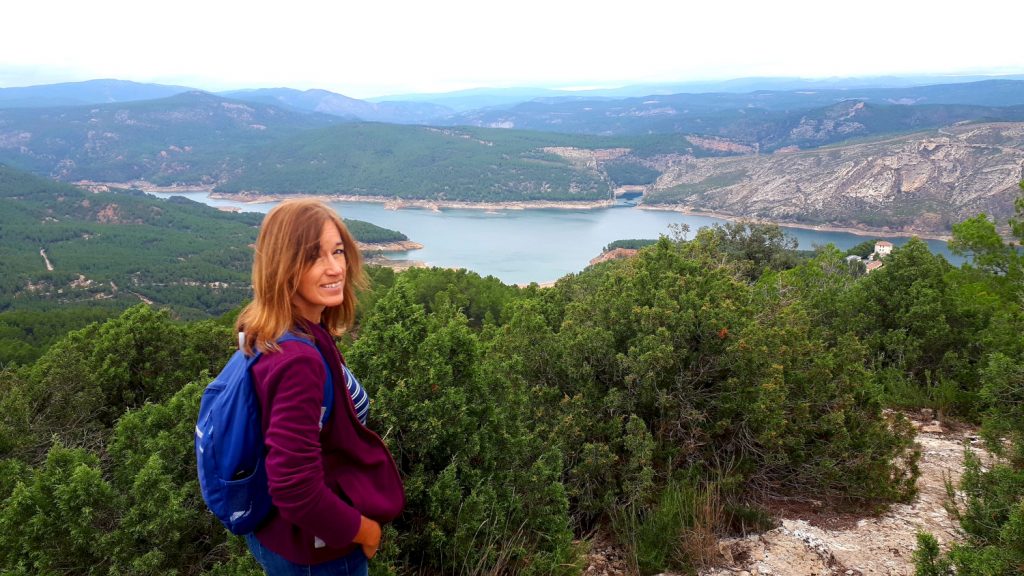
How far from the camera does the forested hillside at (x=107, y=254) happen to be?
4984cm

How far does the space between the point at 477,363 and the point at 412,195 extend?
123 metres

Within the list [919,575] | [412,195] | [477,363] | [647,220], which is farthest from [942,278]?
[412,195]

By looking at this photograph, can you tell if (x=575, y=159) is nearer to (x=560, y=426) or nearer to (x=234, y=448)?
(x=560, y=426)

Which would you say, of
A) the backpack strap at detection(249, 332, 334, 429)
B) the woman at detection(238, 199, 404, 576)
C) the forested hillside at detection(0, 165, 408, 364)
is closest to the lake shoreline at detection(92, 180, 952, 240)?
the forested hillside at detection(0, 165, 408, 364)

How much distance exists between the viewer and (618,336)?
4977 mm

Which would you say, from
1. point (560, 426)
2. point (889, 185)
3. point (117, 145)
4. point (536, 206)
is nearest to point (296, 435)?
point (560, 426)

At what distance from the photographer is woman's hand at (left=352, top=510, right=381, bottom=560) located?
1620 millimetres

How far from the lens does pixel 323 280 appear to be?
168 centimetres

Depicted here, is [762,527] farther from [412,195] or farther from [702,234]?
[412,195]

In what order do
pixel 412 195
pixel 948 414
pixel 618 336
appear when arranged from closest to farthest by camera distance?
pixel 618 336 → pixel 948 414 → pixel 412 195

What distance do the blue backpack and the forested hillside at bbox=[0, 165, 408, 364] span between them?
27811 mm

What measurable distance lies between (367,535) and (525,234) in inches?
3276

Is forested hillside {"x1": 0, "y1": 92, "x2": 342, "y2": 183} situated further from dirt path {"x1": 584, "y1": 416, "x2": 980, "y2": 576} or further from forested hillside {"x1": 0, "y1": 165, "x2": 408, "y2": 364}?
dirt path {"x1": 584, "y1": 416, "x2": 980, "y2": 576}

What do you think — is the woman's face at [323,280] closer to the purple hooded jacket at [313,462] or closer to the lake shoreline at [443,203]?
the purple hooded jacket at [313,462]
